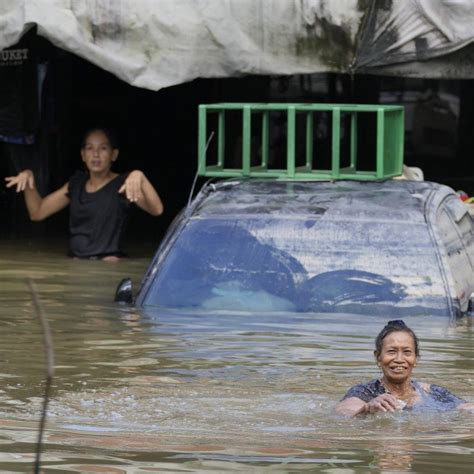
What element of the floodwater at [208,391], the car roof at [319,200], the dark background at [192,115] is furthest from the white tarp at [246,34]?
the dark background at [192,115]

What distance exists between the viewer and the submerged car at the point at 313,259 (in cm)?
959

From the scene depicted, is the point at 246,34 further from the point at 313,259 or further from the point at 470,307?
the point at 470,307

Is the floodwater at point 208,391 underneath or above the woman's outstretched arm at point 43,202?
underneath

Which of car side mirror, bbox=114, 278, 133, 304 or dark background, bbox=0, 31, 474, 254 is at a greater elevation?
dark background, bbox=0, 31, 474, 254

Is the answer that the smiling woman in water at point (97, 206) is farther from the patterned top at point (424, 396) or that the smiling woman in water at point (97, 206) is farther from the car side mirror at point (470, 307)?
the patterned top at point (424, 396)

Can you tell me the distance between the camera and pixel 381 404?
276 inches

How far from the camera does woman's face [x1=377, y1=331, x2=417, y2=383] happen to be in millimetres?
7305

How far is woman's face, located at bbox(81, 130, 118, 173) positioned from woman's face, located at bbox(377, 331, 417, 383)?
6150mm

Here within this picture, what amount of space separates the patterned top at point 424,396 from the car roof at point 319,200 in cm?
249

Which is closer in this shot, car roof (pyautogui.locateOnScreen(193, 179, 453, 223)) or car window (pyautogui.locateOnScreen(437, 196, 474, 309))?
car window (pyautogui.locateOnScreen(437, 196, 474, 309))

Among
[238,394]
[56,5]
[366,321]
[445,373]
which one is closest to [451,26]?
[56,5]

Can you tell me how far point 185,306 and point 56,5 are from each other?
4.33 meters

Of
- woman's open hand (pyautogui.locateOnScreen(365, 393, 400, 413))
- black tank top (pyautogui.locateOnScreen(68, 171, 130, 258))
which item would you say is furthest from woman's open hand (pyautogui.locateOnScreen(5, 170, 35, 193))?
woman's open hand (pyautogui.locateOnScreen(365, 393, 400, 413))

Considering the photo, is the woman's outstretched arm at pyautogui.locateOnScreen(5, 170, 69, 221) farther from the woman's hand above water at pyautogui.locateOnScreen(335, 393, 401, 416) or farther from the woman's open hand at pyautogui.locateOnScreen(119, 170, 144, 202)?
the woman's hand above water at pyautogui.locateOnScreen(335, 393, 401, 416)
